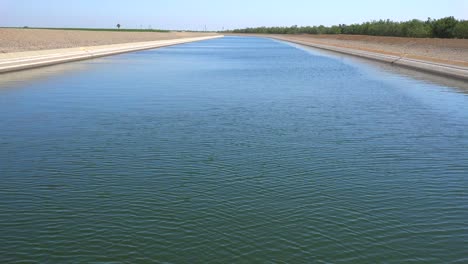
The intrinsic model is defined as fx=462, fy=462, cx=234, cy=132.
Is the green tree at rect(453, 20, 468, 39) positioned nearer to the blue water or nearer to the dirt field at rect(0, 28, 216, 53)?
the dirt field at rect(0, 28, 216, 53)

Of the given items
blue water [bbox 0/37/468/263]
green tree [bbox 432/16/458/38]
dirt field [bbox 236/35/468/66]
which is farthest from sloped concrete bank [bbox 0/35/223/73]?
green tree [bbox 432/16/458/38]

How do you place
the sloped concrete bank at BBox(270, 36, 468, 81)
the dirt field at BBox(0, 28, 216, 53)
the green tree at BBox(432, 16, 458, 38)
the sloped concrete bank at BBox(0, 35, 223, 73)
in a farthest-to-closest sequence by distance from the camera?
the green tree at BBox(432, 16, 458, 38)
the dirt field at BBox(0, 28, 216, 53)
the sloped concrete bank at BBox(0, 35, 223, 73)
the sloped concrete bank at BBox(270, 36, 468, 81)

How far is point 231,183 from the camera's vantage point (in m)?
10.1

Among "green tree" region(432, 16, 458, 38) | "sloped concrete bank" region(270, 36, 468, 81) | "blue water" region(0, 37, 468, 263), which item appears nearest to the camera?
"blue water" region(0, 37, 468, 263)

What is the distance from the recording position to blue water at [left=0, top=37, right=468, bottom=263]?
708 cm

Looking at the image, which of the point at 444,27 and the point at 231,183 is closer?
the point at 231,183

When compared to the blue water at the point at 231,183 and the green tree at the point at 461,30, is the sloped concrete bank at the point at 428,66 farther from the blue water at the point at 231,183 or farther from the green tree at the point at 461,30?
the green tree at the point at 461,30

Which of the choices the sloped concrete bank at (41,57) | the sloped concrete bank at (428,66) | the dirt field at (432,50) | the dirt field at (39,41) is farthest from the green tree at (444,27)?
the dirt field at (39,41)

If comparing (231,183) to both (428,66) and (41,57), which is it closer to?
(428,66)

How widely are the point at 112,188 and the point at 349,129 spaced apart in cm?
921

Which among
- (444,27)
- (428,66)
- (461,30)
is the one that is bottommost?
(428,66)

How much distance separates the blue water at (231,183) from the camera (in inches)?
279

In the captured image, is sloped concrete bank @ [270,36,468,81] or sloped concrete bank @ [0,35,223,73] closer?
sloped concrete bank @ [270,36,468,81]

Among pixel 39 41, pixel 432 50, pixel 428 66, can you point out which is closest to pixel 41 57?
pixel 428 66
